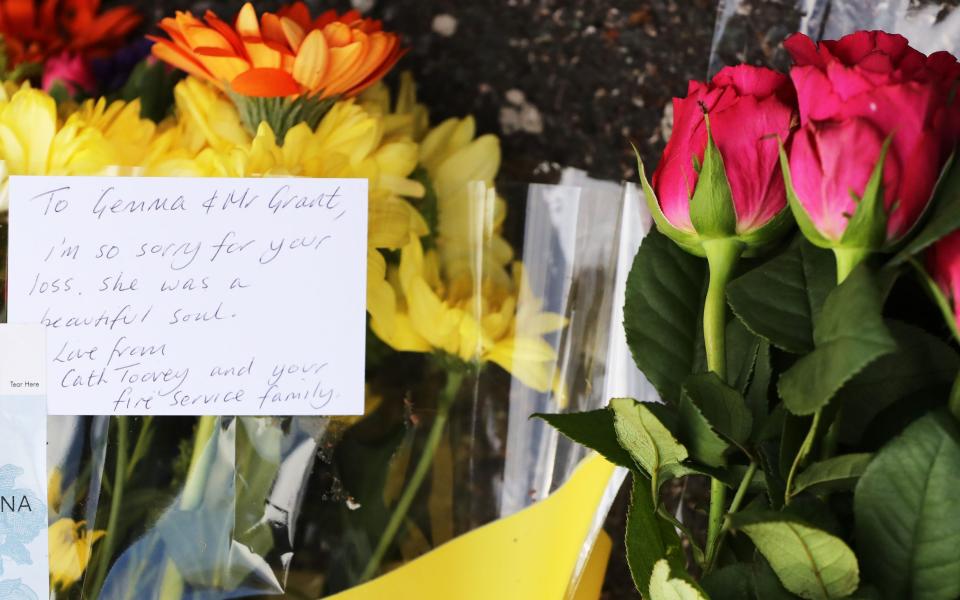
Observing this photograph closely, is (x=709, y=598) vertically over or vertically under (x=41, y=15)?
under

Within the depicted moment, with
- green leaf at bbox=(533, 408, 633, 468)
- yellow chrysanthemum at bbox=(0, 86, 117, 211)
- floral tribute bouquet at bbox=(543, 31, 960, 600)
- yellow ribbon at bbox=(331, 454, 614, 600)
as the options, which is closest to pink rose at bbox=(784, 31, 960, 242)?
floral tribute bouquet at bbox=(543, 31, 960, 600)

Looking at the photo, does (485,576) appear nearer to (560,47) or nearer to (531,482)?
(531,482)

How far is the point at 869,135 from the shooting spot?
28cm

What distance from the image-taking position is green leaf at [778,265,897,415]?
0.27 meters

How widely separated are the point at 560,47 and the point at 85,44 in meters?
0.29

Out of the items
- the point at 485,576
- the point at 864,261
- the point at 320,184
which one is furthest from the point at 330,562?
the point at 864,261

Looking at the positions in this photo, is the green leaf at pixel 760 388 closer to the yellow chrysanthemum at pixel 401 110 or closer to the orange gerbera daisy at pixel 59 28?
the yellow chrysanthemum at pixel 401 110

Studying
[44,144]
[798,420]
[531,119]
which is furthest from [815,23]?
[44,144]

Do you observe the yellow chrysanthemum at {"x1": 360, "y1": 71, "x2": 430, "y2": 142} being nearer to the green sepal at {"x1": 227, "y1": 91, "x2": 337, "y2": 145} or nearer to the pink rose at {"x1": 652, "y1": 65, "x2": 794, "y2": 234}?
the green sepal at {"x1": 227, "y1": 91, "x2": 337, "y2": 145}

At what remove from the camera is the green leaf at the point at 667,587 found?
0.31 m

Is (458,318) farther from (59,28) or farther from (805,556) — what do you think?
(59,28)

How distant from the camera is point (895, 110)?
0.28 meters

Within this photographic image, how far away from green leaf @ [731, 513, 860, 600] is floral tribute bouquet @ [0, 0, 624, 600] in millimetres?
179

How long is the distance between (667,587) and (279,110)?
0.29 metres
